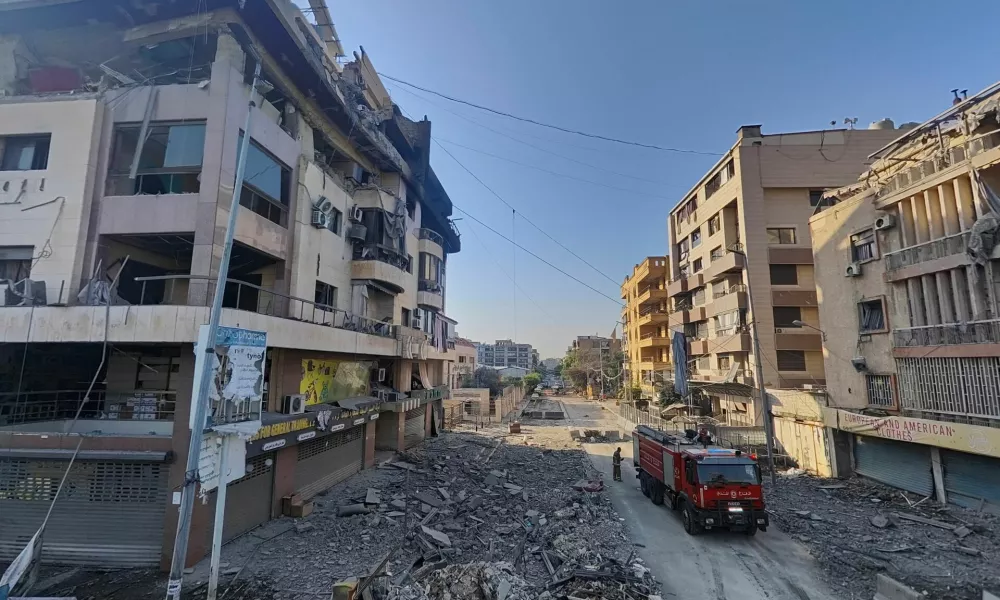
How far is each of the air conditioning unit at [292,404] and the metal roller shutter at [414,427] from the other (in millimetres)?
11114

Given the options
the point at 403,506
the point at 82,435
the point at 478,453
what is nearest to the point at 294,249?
the point at 82,435

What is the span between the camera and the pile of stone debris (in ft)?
29.5

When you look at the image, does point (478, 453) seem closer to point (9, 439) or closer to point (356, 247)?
point (356, 247)

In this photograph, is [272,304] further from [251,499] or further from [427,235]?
[427,235]

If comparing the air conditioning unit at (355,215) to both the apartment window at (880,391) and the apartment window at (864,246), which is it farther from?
the apartment window at (880,391)

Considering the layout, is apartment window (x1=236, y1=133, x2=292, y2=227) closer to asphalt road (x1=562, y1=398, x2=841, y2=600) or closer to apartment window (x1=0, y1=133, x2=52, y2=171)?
apartment window (x1=0, y1=133, x2=52, y2=171)

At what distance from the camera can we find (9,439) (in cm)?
1041

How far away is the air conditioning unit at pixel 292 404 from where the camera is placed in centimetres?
1424

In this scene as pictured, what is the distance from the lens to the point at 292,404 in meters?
14.2

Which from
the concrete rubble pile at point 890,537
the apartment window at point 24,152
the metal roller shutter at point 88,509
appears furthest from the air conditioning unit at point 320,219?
the concrete rubble pile at point 890,537

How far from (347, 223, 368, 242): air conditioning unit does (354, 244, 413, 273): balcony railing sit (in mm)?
486

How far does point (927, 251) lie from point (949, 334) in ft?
10.6

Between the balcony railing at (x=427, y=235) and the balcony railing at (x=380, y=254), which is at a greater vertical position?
the balcony railing at (x=427, y=235)

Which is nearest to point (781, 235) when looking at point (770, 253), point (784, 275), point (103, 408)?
point (770, 253)
